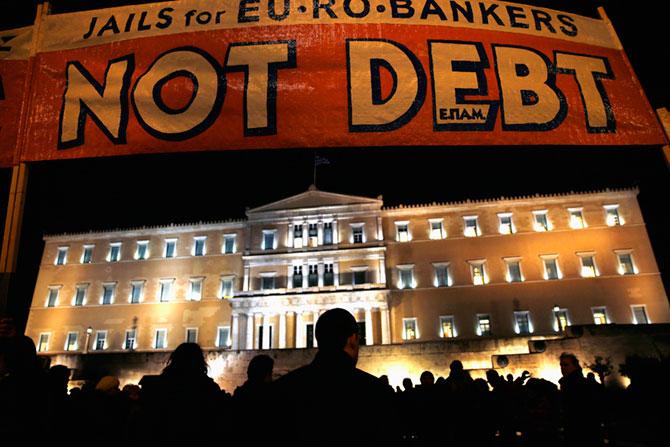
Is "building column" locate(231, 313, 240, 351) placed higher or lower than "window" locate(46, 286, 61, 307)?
lower

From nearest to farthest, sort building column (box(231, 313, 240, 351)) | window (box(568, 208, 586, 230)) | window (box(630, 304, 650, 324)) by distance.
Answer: window (box(630, 304, 650, 324)) < building column (box(231, 313, 240, 351)) < window (box(568, 208, 586, 230))

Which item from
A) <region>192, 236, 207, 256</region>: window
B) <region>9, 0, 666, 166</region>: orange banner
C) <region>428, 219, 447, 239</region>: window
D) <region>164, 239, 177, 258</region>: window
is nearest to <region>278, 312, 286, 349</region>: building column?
<region>192, 236, 207, 256</region>: window

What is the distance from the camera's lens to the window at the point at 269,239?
41.3m

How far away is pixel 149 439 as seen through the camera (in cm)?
300

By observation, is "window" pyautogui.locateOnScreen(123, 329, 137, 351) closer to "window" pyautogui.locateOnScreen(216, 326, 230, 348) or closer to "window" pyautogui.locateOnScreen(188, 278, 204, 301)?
"window" pyautogui.locateOnScreen(188, 278, 204, 301)

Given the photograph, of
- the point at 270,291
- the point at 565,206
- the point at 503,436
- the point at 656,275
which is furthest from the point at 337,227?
the point at 503,436

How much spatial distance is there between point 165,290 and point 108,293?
5.42m

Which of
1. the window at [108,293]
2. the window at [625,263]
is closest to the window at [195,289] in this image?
the window at [108,293]

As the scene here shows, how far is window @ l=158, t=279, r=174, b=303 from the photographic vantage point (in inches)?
1634

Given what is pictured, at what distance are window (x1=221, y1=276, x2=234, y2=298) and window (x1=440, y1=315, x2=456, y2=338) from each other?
17634 mm

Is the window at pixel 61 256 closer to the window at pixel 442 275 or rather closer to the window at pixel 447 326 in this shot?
the window at pixel 442 275

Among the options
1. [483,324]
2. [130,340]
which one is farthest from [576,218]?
[130,340]

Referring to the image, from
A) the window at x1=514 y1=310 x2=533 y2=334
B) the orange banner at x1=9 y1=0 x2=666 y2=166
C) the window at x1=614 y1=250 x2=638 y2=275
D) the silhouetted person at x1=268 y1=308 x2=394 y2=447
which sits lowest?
the silhouetted person at x1=268 y1=308 x2=394 y2=447

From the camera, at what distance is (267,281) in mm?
40250
